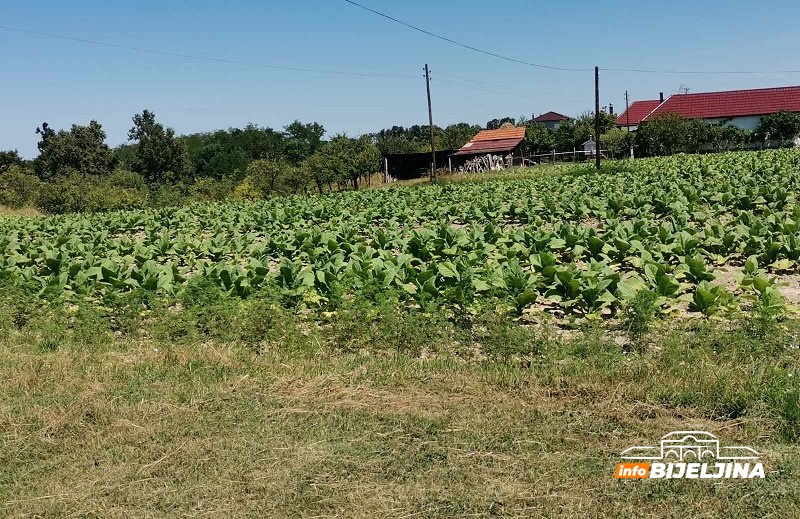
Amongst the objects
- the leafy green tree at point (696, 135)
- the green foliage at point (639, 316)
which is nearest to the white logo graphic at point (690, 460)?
the green foliage at point (639, 316)

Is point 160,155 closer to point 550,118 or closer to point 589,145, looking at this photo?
point 589,145

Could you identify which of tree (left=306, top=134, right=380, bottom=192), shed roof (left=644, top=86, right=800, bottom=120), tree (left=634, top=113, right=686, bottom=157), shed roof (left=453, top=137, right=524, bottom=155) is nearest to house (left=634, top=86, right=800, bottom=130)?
shed roof (left=644, top=86, right=800, bottom=120)

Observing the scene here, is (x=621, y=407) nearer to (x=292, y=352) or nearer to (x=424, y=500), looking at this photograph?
(x=424, y=500)

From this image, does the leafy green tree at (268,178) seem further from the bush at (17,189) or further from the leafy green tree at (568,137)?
the leafy green tree at (568,137)

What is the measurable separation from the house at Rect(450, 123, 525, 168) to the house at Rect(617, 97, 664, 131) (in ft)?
62.0

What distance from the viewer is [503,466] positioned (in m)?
4.06

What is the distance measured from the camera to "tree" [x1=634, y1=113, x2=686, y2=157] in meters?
53.8

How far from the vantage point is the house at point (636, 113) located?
74.3 meters

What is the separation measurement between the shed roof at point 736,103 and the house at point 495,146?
14.7m

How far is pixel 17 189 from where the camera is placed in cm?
3975

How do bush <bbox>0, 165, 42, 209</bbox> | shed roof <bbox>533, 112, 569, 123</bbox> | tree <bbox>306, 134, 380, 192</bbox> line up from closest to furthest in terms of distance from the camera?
bush <bbox>0, 165, 42, 209</bbox>, tree <bbox>306, 134, 380, 192</bbox>, shed roof <bbox>533, 112, 569, 123</bbox>

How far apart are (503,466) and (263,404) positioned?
82.2 inches

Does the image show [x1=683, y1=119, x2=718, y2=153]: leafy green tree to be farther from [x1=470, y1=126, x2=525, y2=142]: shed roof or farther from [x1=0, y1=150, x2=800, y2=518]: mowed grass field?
[x1=0, y1=150, x2=800, y2=518]: mowed grass field

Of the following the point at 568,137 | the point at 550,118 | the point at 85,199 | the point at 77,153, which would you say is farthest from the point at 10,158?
the point at 550,118
